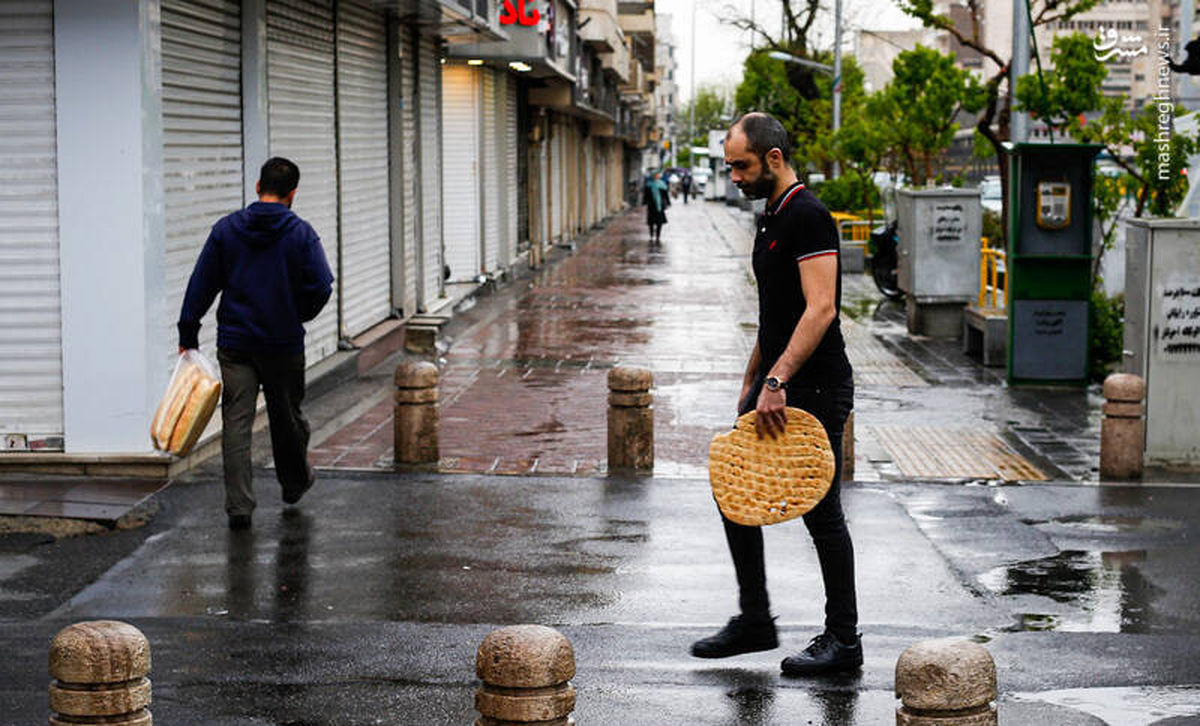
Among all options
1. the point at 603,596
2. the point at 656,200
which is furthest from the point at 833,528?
the point at 656,200

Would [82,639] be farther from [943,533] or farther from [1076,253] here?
[1076,253]

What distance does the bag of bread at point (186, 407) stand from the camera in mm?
8461

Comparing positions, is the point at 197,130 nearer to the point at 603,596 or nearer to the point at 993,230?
the point at 603,596

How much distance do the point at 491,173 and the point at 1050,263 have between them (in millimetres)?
14807

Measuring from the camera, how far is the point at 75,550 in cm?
862

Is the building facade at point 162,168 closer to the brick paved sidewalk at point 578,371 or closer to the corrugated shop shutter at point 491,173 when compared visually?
the brick paved sidewalk at point 578,371

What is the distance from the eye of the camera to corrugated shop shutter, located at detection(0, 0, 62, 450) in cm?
1006

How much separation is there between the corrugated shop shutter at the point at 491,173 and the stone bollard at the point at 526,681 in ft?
74.3

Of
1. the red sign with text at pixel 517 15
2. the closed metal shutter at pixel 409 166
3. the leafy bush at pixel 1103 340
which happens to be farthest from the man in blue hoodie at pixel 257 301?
the red sign with text at pixel 517 15

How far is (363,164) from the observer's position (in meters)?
17.2

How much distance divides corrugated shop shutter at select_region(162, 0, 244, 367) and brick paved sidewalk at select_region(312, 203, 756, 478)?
60.5 inches

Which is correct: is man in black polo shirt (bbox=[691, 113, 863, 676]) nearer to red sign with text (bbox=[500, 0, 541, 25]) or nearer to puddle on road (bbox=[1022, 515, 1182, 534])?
puddle on road (bbox=[1022, 515, 1182, 534])

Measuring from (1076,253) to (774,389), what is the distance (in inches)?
373

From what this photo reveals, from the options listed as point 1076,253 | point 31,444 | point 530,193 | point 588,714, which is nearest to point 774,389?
point 588,714
